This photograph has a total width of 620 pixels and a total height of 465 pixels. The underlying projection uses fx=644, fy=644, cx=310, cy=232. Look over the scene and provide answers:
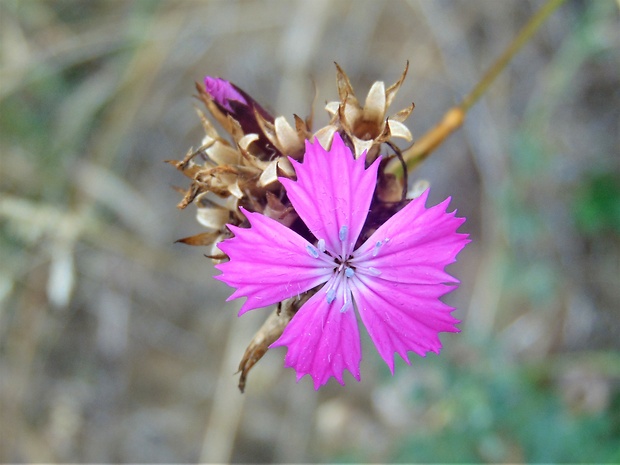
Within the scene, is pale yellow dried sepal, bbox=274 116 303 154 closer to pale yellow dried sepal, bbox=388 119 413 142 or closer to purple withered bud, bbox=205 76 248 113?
purple withered bud, bbox=205 76 248 113

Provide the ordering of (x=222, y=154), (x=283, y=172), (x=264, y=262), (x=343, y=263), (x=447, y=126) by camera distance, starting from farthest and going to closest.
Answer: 1. (x=447, y=126)
2. (x=222, y=154)
3. (x=283, y=172)
4. (x=343, y=263)
5. (x=264, y=262)

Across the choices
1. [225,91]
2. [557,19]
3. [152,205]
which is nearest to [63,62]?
[152,205]

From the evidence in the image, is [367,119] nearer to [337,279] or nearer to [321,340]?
[337,279]

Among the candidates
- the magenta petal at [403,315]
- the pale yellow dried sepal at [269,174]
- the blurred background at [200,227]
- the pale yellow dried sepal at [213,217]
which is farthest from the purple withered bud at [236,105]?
the blurred background at [200,227]

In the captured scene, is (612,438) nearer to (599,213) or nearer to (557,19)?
(599,213)

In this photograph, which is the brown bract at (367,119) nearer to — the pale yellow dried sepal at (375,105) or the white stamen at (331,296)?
the pale yellow dried sepal at (375,105)

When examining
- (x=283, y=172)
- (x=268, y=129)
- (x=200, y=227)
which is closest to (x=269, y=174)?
(x=283, y=172)

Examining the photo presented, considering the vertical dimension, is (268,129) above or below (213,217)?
above
